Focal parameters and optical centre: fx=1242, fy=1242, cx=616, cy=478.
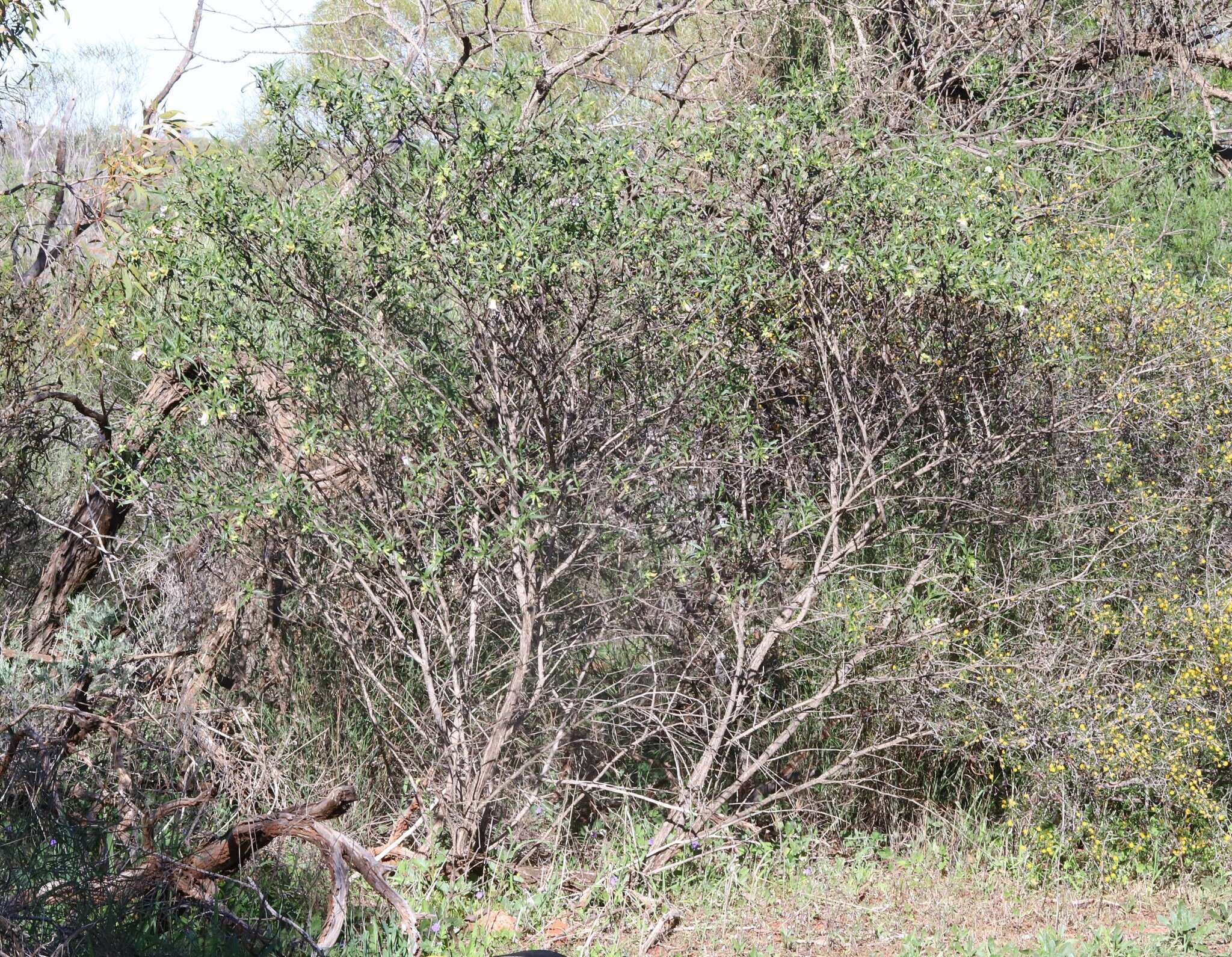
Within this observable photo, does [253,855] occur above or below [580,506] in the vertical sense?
below

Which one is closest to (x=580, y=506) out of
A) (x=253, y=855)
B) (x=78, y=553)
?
(x=253, y=855)

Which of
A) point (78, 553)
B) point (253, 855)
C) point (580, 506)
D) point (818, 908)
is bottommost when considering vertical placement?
point (818, 908)

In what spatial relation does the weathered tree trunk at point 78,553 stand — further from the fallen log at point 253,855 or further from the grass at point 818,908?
the grass at point 818,908

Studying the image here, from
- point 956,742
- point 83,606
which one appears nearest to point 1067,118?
point 956,742

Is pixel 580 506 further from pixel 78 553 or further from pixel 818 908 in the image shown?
pixel 78 553

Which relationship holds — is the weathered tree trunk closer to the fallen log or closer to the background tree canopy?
the background tree canopy

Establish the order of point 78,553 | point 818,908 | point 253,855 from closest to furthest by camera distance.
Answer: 1. point 253,855
2. point 818,908
3. point 78,553

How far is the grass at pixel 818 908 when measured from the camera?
15.3ft

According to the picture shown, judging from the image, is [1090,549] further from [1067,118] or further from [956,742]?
[1067,118]

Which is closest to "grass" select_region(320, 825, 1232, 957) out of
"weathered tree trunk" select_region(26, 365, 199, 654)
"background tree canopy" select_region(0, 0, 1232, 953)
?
"background tree canopy" select_region(0, 0, 1232, 953)

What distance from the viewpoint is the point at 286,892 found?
4625mm

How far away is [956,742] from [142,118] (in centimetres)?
460

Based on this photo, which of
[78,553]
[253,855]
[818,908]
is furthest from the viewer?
[78,553]

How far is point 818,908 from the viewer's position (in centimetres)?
509
